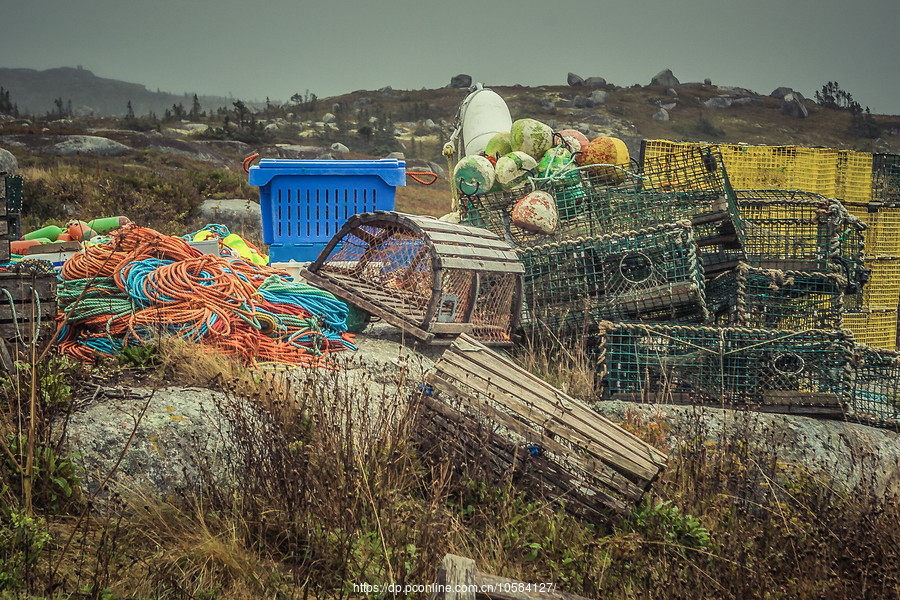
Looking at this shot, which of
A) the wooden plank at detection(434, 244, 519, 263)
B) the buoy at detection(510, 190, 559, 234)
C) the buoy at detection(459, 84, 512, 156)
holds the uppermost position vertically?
the buoy at detection(459, 84, 512, 156)

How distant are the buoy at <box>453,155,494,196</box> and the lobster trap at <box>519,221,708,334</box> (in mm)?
816

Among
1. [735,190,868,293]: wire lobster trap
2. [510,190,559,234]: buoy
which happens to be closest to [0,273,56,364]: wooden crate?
[510,190,559,234]: buoy

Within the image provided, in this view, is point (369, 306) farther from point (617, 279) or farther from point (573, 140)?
point (573, 140)

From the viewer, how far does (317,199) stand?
7.27 metres

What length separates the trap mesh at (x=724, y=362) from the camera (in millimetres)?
5090

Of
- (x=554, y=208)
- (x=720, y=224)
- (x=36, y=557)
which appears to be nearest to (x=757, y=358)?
(x=720, y=224)

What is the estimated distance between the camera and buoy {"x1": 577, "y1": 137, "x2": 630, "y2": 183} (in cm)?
631

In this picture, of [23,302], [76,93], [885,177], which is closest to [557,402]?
[23,302]

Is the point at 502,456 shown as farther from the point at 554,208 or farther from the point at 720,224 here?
the point at 720,224

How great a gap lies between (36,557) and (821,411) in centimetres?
428

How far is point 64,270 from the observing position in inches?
196

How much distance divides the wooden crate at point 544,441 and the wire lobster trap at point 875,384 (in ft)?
7.74

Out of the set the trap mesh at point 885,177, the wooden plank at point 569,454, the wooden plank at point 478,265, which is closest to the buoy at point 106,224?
the wooden plank at point 478,265

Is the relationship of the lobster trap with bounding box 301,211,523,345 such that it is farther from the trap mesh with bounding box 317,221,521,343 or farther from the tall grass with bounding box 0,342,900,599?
the tall grass with bounding box 0,342,900,599
